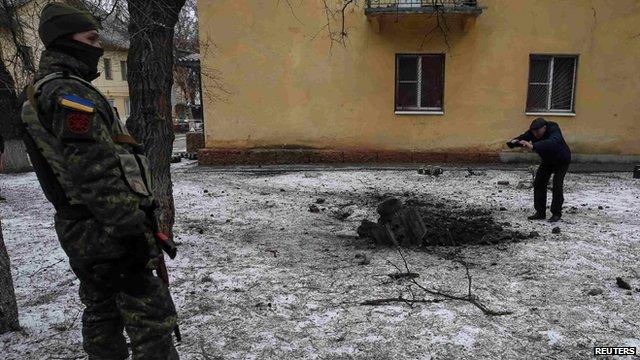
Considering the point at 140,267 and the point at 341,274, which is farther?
the point at 341,274

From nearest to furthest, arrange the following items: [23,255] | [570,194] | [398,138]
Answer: [23,255]
[570,194]
[398,138]

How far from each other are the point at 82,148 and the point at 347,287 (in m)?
2.58

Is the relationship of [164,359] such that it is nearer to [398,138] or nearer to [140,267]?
[140,267]

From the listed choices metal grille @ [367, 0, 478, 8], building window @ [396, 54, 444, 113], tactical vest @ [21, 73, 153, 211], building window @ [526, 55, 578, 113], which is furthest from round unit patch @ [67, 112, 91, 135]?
building window @ [526, 55, 578, 113]

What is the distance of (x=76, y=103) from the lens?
2.02 metres

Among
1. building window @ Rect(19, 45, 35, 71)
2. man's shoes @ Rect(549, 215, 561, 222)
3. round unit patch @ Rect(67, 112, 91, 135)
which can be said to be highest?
building window @ Rect(19, 45, 35, 71)

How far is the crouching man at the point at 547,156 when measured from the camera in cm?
584

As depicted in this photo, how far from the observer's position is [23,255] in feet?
15.9

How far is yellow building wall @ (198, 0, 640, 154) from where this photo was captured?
10711 mm

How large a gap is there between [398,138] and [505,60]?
126 inches

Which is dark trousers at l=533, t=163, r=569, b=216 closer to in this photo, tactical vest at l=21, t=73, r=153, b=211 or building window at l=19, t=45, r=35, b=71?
tactical vest at l=21, t=73, r=153, b=211

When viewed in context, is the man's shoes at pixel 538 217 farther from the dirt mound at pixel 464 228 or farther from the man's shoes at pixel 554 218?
the dirt mound at pixel 464 228

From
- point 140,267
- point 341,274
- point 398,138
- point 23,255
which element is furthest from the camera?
point 398,138

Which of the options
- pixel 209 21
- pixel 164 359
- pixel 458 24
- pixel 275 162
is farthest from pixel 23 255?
pixel 458 24
